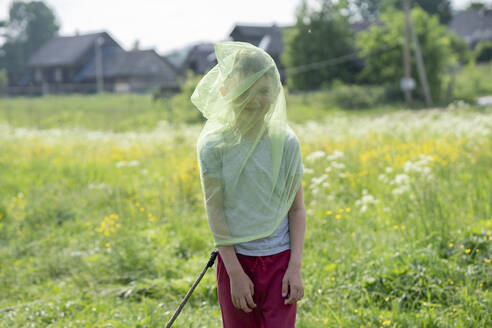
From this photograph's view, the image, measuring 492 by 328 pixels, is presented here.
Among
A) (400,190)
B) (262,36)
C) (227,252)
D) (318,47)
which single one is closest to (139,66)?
(262,36)

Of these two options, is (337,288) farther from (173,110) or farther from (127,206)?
(173,110)

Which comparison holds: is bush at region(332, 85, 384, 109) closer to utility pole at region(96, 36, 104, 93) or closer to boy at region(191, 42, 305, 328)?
utility pole at region(96, 36, 104, 93)

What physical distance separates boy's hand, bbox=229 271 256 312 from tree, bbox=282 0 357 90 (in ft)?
92.3

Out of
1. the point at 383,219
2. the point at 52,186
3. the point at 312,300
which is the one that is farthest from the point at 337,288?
the point at 52,186

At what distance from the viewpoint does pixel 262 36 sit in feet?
127

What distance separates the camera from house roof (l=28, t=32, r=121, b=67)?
45219mm

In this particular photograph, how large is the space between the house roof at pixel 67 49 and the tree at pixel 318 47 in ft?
73.2

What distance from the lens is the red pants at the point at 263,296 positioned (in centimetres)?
182

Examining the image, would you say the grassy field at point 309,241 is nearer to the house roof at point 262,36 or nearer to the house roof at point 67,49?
the house roof at point 262,36

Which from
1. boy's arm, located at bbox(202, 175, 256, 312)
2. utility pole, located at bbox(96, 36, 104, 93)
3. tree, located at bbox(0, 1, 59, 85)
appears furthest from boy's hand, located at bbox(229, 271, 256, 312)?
tree, located at bbox(0, 1, 59, 85)

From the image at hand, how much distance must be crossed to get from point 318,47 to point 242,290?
1148 inches

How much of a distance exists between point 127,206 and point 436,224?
11.3 ft

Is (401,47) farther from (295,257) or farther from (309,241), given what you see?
(295,257)

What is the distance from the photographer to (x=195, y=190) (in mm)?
5793
